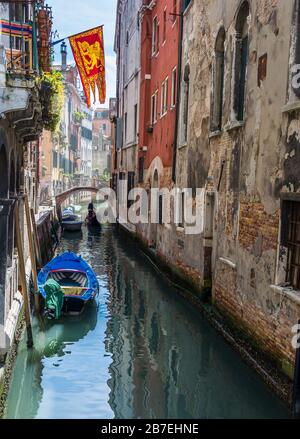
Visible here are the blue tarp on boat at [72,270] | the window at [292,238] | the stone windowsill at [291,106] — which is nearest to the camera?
the stone windowsill at [291,106]

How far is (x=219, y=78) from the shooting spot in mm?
9586

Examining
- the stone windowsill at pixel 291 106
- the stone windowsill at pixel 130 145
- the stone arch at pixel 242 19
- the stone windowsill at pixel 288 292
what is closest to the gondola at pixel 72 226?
the stone windowsill at pixel 130 145

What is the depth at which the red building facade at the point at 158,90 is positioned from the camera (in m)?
14.1

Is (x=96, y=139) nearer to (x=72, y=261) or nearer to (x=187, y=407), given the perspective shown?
(x=72, y=261)

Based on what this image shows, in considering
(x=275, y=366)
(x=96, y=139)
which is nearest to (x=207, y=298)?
(x=275, y=366)

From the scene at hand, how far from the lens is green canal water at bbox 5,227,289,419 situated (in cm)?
602

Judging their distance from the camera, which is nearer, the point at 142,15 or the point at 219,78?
the point at 219,78

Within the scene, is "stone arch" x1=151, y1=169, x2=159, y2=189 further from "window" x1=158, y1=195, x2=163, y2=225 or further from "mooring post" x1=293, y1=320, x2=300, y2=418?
"mooring post" x1=293, y1=320, x2=300, y2=418

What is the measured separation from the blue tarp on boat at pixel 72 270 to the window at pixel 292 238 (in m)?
4.90

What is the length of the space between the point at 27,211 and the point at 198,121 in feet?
14.2

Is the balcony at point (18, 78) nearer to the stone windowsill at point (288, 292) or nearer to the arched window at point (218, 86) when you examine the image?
the arched window at point (218, 86)

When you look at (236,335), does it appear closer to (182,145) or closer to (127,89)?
(182,145)

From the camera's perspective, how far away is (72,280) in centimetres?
1112

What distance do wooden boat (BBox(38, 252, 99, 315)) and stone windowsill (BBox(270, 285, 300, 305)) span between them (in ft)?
15.1
